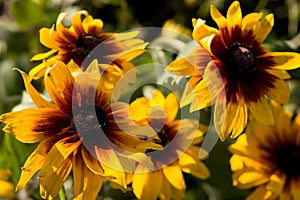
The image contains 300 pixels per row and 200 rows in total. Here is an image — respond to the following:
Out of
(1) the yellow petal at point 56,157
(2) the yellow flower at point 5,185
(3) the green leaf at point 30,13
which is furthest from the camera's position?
(3) the green leaf at point 30,13

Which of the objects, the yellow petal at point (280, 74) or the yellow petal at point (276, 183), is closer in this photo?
the yellow petal at point (280, 74)

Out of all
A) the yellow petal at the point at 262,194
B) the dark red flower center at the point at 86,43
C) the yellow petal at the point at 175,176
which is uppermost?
the dark red flower center at the point at 86,43

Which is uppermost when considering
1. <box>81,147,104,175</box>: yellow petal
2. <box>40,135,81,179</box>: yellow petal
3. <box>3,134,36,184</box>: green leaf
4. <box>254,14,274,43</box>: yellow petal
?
<box>254,14,274,43</box>: yellow petal

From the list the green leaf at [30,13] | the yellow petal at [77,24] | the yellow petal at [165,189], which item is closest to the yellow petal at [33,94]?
the yellow petal at [77,24]

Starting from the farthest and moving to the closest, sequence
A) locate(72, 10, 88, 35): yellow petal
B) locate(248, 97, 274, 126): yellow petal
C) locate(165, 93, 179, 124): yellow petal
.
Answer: locate(165, 93, 179, 124): yellow petal → locate(72, 10, 88, 35): yellow petal → locate(248, 97, 274, 126): yellow petal

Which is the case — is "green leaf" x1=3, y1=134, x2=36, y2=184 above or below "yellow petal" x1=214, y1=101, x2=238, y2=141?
below

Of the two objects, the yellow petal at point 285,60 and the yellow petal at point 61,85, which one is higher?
the yellow petal at point 61,85

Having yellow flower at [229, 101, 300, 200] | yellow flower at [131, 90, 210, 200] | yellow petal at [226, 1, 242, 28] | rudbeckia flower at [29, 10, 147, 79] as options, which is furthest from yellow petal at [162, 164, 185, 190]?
yellow petal at [226, 1, 242, 28]

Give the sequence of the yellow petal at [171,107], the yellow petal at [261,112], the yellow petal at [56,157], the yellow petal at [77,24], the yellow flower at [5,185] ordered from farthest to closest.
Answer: the yellow flower at [5,185] < the yellow petal at [171,107] < the yellow petal at [77,24] < the yellow petal at [261,112] < the yellow petal at [56,157]

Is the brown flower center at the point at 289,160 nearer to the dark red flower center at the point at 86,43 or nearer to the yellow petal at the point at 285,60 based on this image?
the yellow petal at the point at 285,60

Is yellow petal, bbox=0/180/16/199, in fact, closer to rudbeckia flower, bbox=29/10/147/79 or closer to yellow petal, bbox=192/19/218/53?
rudbeckia flower, bbox=29/10/147/79
